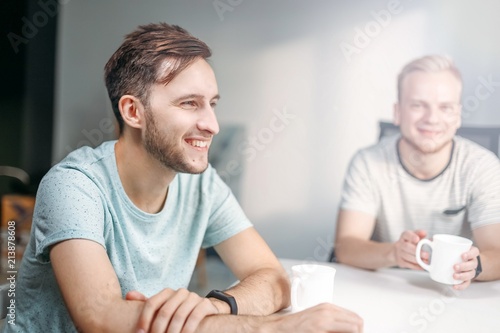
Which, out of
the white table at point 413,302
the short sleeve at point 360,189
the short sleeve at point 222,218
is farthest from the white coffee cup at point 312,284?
the short sleeve at point 360,189

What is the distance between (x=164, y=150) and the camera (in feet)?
3.47

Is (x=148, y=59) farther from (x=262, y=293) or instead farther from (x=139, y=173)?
(x=262, y=293)

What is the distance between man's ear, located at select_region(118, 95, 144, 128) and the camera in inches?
41.8

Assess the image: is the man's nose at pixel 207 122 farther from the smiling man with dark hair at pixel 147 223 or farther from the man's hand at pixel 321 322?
the man's hand at pixel 321 322

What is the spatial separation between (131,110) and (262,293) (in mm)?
470

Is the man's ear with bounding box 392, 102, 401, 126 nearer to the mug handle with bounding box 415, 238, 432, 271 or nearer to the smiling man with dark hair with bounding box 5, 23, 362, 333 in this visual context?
the mug handle with bounding box 415, 238, 432, 271

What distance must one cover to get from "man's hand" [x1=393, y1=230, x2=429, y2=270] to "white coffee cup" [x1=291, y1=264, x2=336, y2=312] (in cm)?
37

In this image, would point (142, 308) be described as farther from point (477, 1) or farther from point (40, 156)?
point (477, 1)

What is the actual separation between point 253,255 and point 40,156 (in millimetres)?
888

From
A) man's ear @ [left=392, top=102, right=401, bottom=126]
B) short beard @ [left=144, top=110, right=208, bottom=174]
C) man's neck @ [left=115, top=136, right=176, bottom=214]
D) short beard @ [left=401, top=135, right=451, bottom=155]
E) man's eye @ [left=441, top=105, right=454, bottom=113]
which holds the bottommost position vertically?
man's neck @ [left=115, top=136, right=176, bottom=214]

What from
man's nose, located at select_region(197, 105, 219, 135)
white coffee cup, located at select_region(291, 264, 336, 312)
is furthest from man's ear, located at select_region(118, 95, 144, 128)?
white coffee cup, located at select_region(291, 264, 336, 312)

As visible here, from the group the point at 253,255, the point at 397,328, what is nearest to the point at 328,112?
the point at 253,255

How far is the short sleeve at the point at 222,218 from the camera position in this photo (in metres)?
1.17

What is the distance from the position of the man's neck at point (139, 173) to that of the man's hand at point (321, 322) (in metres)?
0.43
